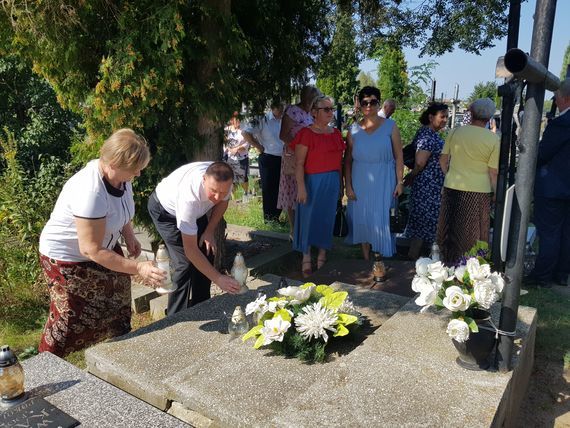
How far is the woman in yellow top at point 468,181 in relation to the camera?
4.14 metres

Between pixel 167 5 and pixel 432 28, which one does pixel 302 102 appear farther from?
pixel 432 28

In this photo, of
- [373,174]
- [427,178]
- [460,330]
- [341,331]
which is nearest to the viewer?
[460,330]

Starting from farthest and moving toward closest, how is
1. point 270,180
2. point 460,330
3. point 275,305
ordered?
point 270,180 → point 275,305 → point 460,330

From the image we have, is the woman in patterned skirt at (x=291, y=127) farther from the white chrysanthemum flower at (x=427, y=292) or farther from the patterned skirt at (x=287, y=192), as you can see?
the white chrysanthemum flower at (x=427, y=292)

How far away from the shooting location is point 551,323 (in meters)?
3.69

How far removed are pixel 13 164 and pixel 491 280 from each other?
3.96 m

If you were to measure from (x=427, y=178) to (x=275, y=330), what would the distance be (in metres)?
3.09

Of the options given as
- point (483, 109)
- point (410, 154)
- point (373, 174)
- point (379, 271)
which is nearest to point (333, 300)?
point (379, 271)

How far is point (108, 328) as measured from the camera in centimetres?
289

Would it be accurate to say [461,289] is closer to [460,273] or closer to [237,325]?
[460,273]

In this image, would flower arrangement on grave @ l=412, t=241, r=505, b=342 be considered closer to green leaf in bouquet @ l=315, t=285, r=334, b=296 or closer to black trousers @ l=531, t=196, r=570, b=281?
green leaf in bouquet @ l=315, t=285, r=334, b=296

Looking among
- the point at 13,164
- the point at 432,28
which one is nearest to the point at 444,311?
the point at 13,164

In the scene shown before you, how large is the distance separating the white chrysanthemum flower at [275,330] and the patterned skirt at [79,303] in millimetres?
982

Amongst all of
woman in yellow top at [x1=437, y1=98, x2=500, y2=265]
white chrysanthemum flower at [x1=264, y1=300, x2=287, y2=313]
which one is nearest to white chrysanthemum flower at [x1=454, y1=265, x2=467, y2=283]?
white chrysanthemum flower at [x1=264, y1=300, x2=287, y2=313]
